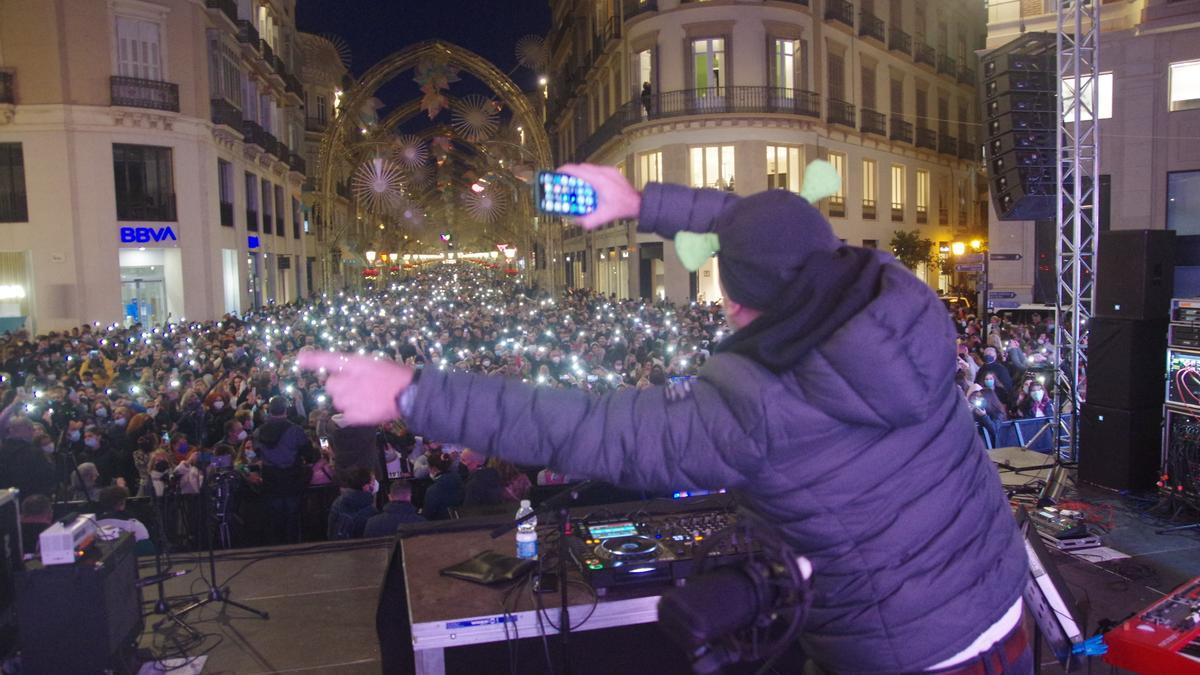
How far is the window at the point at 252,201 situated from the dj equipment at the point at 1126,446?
3104 cm

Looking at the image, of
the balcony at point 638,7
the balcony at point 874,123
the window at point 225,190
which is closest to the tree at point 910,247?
the balcony at point 874,123

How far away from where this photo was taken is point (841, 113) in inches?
1162

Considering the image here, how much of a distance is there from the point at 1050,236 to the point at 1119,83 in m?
3.75

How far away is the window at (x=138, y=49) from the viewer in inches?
982

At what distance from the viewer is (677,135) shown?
2811 cm

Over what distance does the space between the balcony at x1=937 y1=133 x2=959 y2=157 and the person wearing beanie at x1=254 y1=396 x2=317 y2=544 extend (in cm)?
3249

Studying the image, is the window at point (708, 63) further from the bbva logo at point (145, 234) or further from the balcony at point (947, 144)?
the bbva logo at point (145, 234)

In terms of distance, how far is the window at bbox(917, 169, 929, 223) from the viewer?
1336 inches

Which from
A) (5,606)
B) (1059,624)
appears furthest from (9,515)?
(1059,624)

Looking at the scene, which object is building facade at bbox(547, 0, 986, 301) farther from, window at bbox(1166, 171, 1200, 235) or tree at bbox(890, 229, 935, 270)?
window at bbox(1166, 171, 1200, 235)

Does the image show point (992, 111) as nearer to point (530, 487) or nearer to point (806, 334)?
point (530, 487)

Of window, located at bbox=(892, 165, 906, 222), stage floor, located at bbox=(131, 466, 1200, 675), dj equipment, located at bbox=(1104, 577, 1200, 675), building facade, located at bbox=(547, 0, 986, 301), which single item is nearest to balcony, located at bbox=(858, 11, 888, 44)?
building facade, located at bbox=(547, 0, 986, 301)

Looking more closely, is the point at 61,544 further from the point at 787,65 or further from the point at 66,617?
the point at 787,65

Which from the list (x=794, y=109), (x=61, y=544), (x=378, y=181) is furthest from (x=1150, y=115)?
(x=378, y=181)
